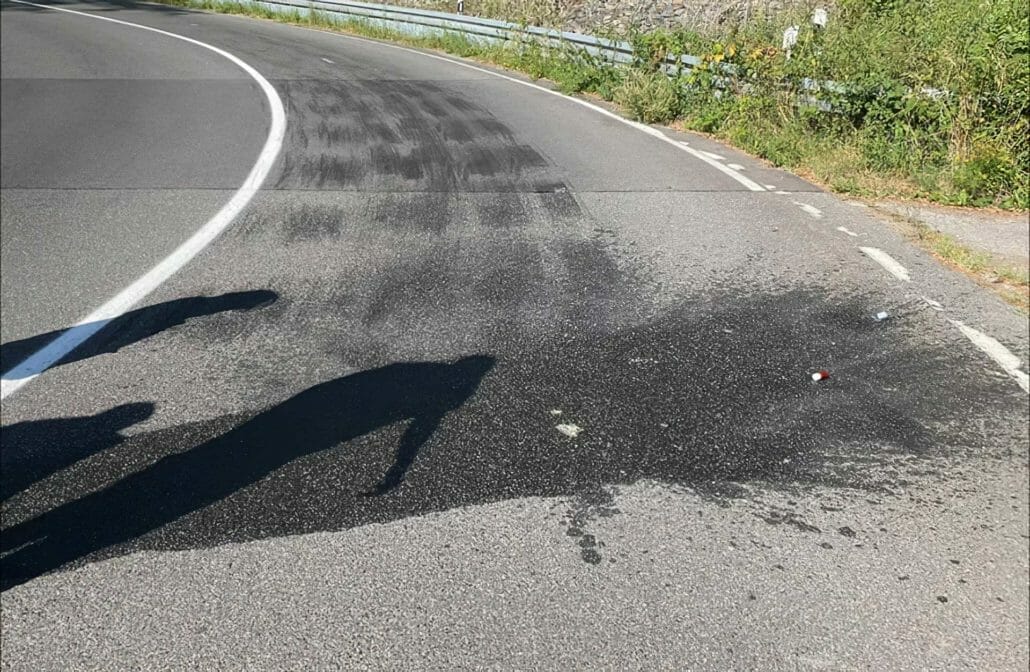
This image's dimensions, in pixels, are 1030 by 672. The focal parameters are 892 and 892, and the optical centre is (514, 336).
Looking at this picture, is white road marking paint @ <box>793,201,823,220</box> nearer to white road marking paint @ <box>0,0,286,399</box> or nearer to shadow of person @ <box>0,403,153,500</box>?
white road marking paint @ <box>0,0,286,399</box>

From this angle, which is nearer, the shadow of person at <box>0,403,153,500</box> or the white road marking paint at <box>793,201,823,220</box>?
the shadow of person at <box>0,403,153,500</box>

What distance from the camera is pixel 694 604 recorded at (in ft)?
10.8

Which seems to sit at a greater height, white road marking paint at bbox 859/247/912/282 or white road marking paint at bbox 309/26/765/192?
white road marking paint at bbox 859/247/912/282

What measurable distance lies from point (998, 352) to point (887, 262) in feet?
5.67

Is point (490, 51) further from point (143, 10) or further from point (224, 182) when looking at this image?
point (143, 10)

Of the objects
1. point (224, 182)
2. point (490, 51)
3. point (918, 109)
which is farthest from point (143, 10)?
point (918, 109)

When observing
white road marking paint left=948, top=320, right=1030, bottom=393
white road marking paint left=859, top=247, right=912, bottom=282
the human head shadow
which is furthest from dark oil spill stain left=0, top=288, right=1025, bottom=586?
white road marking paint left=859, top=247, right=912, bottom=282

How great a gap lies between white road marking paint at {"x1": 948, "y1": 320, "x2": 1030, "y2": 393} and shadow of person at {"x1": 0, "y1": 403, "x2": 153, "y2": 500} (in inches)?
185

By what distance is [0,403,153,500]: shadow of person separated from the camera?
406cm

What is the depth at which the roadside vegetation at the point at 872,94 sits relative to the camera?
898 centimetres

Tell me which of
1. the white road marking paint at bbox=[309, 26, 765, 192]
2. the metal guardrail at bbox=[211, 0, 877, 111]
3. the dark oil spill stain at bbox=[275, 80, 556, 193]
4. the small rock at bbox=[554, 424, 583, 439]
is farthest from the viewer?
the metal guardrail at bbox=[211, 0, 877, 111]

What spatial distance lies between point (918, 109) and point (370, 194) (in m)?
6.03

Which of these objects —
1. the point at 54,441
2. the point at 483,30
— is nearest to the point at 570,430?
the point at 54,441

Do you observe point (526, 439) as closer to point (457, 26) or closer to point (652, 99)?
point (652, 99)
